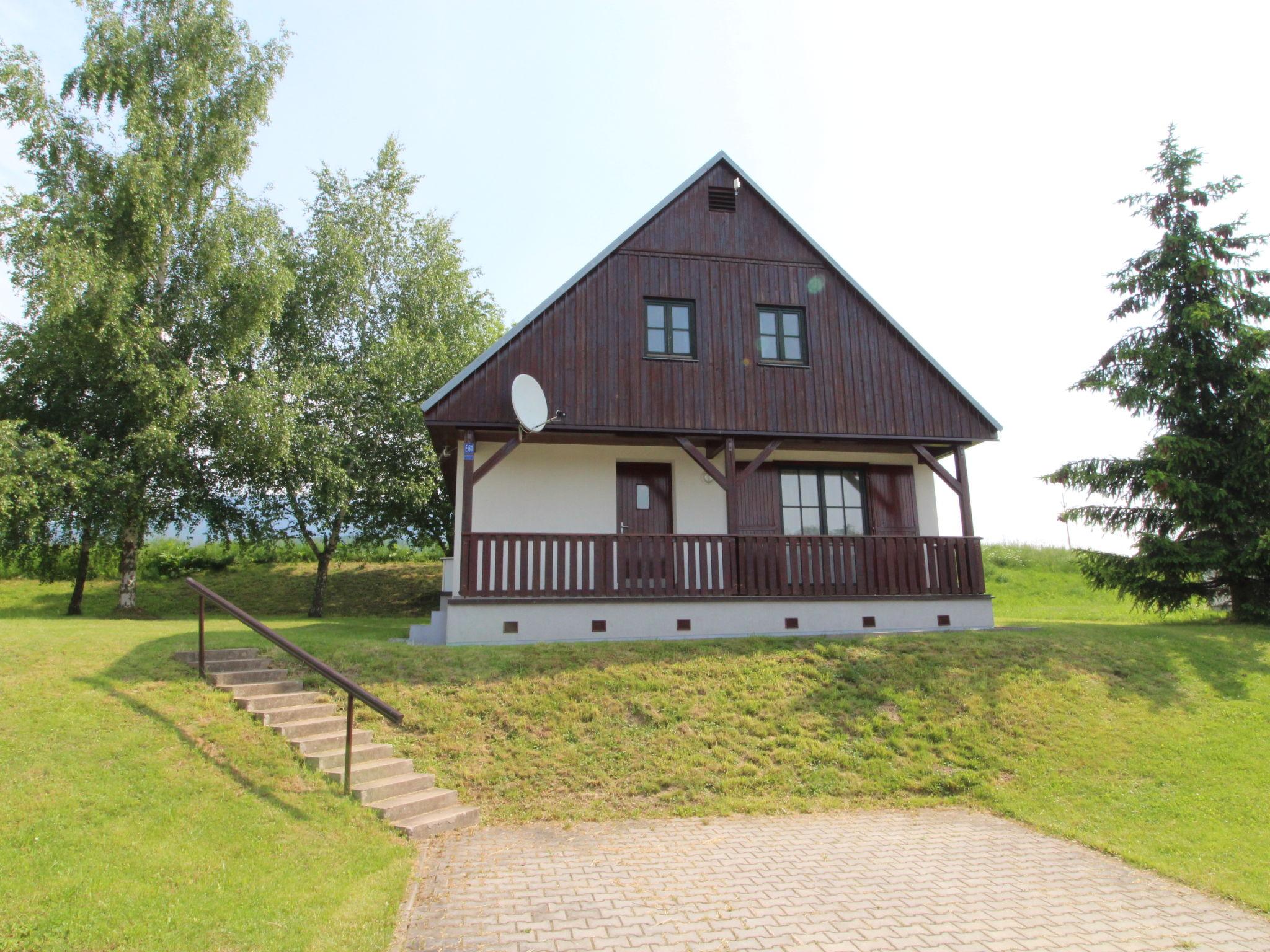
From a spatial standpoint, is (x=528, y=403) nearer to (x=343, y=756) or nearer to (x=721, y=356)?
(x=721, y=356)

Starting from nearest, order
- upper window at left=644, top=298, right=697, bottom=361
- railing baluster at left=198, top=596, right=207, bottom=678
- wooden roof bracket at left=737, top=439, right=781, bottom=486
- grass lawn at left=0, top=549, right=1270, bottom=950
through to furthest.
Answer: grass lawn at left=0, top=549, right=1270, bottom=950 < railing baluster at left=198, top=596, right=207, bottom=678 < wooden roof bracket at left=737, top=439, right=781, bottom=486 < upper window at left=644, top=298, right=697, bottom=361

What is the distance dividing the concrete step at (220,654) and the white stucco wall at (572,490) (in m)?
3.85

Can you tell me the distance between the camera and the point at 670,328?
13.5 m

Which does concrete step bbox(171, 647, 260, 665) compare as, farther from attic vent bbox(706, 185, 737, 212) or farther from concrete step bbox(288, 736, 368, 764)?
attic vent bbox(706, 185, 737, 212)

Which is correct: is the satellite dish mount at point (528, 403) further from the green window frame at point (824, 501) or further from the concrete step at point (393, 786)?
the concrete step at point (393, 786)

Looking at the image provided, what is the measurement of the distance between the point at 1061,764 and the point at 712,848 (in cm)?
436

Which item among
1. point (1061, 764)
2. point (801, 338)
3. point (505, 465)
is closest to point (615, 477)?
A: point (505, 465)

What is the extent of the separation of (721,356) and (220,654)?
8.72 m

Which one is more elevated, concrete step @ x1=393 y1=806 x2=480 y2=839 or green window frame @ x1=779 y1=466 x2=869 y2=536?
green window frame @ x1=779 y1=466 x2=869 y2=536

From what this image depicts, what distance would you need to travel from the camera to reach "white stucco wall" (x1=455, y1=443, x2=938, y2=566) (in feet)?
43.8

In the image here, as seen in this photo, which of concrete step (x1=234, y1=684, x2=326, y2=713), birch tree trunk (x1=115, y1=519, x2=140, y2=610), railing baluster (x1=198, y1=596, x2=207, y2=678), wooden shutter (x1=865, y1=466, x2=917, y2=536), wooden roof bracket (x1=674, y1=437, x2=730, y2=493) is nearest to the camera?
concrete step (x1=234, y1=684, x2=326, y2=713)

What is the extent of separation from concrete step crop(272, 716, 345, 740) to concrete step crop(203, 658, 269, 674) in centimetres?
163

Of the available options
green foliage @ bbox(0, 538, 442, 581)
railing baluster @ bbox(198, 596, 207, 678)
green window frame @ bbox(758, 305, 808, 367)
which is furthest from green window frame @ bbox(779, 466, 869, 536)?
green foliage @ bbox(0, 538, 442, 581)

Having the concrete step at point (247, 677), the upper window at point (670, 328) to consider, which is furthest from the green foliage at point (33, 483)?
the upper window at point (670, 328)
